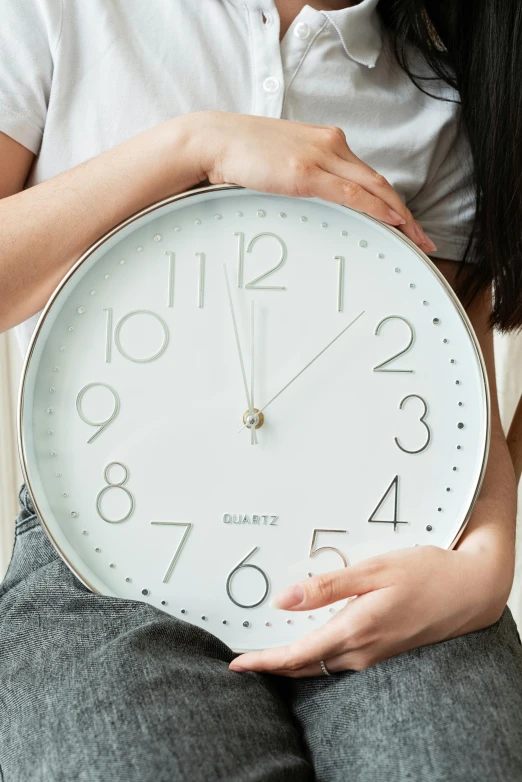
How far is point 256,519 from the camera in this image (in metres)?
0.70

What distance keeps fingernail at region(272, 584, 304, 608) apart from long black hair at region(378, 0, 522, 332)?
0.44 metres

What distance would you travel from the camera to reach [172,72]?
0.80m

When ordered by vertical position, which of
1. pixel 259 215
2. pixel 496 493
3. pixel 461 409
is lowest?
pixel 496 493

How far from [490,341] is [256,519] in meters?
0.40

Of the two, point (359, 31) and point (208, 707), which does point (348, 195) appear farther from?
point (208, 707)

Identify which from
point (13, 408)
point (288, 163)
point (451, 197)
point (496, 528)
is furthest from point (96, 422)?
point (13, 408)

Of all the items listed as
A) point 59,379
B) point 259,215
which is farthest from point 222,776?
point 259,215

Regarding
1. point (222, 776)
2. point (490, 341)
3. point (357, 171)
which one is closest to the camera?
point (222, 776)

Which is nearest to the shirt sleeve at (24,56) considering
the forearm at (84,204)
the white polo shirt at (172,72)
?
the white polo shirt at (172,72)

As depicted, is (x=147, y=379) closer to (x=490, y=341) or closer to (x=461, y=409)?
(x=461, y=409)

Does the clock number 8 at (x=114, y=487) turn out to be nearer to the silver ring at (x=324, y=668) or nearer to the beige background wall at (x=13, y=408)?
the silver ring at (x=324, y=668)

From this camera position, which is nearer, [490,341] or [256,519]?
[256,519]

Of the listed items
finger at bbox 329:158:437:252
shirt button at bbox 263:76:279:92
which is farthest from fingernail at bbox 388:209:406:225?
shirt button at bbox 263:76:279:92

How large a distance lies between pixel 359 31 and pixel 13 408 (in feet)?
2.68
